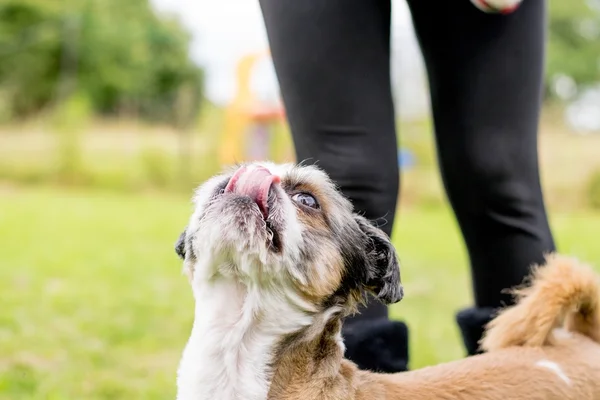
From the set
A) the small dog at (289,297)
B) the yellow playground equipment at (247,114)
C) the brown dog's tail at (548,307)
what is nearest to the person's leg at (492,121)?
the brown dog's tail at (548,307)

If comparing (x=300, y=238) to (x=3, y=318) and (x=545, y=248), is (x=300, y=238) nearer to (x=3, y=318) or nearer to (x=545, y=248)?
(x=545, y=248)

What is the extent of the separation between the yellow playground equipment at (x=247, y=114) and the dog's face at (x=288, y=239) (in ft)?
32.2

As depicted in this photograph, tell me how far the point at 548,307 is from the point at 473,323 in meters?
0.31

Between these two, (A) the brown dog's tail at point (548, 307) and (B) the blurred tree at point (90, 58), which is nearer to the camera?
(A) the brown dog's tail at point (548, 307)

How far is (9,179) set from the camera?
14.8 m

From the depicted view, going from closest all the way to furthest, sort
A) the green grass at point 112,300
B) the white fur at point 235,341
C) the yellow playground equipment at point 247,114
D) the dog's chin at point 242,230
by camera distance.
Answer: the dog's chin at point 242,230
the white fur at point 235,341
the green grass at point 112,300
the yellow playground equipment at point 247,114

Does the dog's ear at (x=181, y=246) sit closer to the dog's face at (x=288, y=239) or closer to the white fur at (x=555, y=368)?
the dog's face at (x=288, y=239)

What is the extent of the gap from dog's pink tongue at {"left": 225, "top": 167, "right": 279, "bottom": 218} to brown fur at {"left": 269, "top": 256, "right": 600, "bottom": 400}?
338 millimetres

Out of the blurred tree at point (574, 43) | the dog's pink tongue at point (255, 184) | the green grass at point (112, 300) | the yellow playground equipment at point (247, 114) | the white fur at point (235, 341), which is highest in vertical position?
the blurred tree at point (574, 43)

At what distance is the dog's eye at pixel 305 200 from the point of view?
167 cm

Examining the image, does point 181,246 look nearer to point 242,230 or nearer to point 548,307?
point 242,230

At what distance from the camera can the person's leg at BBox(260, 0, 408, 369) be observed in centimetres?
185

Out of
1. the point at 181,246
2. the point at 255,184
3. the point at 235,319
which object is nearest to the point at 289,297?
the point at 235,319

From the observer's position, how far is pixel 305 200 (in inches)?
66.2
